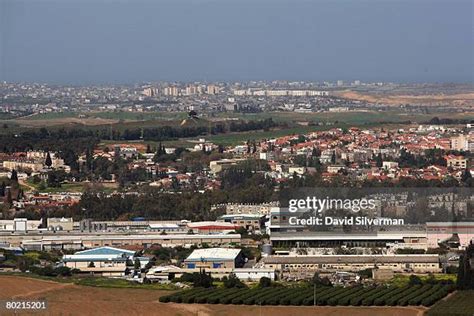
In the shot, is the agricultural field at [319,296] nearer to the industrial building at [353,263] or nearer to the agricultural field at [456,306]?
the agricultural field at [456,306]

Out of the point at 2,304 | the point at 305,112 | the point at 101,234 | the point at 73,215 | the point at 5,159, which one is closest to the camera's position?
the point at 2,304

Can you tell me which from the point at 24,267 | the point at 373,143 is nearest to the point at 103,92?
the point at 373,143

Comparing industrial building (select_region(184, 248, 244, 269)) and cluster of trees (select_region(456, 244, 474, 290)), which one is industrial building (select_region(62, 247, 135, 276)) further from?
cluster of trees (select_region(456, 244, 474, 290))

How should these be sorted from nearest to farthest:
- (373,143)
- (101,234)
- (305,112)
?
(101,234), (373,143), (305,112)

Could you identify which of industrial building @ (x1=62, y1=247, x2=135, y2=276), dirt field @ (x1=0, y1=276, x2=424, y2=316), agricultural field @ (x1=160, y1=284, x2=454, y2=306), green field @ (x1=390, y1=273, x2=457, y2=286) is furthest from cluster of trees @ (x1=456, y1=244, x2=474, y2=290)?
industrial building @ (x1=62, y1=247, x2=135, y2=276)

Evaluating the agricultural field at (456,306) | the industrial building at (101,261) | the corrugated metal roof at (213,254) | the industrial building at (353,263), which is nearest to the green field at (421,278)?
the industrial building at (353,263)

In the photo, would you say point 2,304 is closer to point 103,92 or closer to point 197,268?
point 197,268
